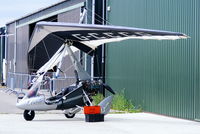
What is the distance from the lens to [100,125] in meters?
11.6

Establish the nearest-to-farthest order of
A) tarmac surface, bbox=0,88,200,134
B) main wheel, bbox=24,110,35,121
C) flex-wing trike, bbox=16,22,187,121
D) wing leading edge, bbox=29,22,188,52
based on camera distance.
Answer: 1. tarmac surface, bbox=0,88,200,134
2. wing leading edge, bbox=29,22,188,52
3. flex-wing trike, bbox=16,22,187,121
4. main wheel, bbox=24,110,35,121

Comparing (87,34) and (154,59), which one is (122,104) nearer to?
(154,59)

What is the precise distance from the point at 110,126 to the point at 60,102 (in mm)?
1835

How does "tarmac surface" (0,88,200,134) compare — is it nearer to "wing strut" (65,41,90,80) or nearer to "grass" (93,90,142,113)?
"wing strut" (65,41,90,80)

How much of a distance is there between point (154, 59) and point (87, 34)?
3.37m

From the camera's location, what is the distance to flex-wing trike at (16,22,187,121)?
11.7m

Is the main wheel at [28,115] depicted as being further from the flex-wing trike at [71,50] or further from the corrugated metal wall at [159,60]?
the corrugated metal wall at [159,60]

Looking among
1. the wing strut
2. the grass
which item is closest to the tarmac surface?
the wing strut

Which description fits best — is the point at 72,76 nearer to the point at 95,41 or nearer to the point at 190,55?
the point at 95,41

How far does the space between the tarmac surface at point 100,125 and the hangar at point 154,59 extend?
2.36 ft

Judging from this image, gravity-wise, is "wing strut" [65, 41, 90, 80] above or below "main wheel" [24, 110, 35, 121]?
above

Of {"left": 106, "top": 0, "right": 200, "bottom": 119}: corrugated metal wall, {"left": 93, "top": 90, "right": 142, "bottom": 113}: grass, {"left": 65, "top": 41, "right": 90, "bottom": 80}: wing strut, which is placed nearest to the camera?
{"left": 106, "top": 0, "right": 200, "bottom": 119}: corrugated metal wall

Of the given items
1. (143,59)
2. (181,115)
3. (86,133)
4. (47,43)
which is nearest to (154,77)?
(143,59)

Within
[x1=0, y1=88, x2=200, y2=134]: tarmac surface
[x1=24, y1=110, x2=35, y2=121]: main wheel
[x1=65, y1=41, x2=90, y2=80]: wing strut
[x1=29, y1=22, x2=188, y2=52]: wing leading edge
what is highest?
[x1=29, y1=22, x2=188, y2=52]: wing leading edge
